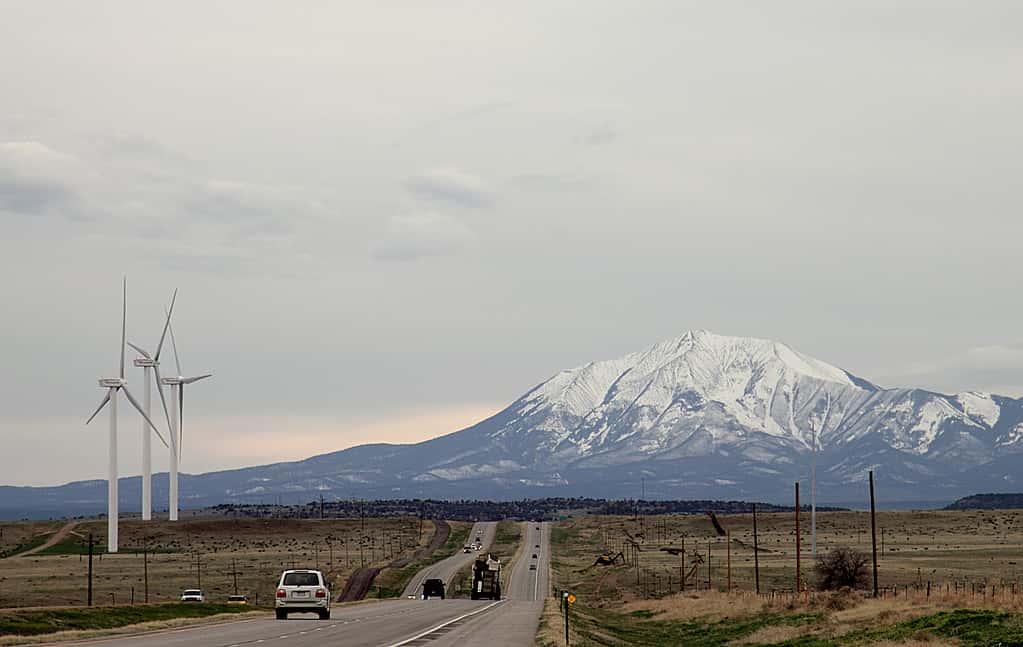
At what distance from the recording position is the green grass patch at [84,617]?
171 ft

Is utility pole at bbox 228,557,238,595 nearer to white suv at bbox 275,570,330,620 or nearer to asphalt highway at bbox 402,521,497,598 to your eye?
asphalt highway at bbox 402,521,497,598

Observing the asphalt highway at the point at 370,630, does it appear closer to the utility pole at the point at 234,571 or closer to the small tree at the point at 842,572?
the small tree at the point at 842,572

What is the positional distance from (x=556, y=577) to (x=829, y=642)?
105 metres

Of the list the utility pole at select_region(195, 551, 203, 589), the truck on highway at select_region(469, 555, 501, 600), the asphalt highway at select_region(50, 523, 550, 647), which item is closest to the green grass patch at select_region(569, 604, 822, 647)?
the asphalt highway at select_region(50, 523, 550, 647)

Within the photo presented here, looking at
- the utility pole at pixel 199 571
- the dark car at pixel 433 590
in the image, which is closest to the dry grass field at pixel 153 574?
the utility pole at pixel 199 571

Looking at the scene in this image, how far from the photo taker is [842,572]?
112188 millimetres

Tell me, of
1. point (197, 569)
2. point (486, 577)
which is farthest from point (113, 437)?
point (486, 577)

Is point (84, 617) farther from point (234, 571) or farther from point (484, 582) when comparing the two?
point (234, 571)

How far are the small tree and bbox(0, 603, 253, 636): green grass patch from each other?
5770cm

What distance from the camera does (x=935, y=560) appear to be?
164m

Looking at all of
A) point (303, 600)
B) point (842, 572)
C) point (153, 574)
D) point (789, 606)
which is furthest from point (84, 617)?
point (153, 574)

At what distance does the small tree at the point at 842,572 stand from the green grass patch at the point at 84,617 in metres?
57.7

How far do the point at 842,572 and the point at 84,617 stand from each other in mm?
70158

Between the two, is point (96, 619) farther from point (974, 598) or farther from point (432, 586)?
point (432, 586)
